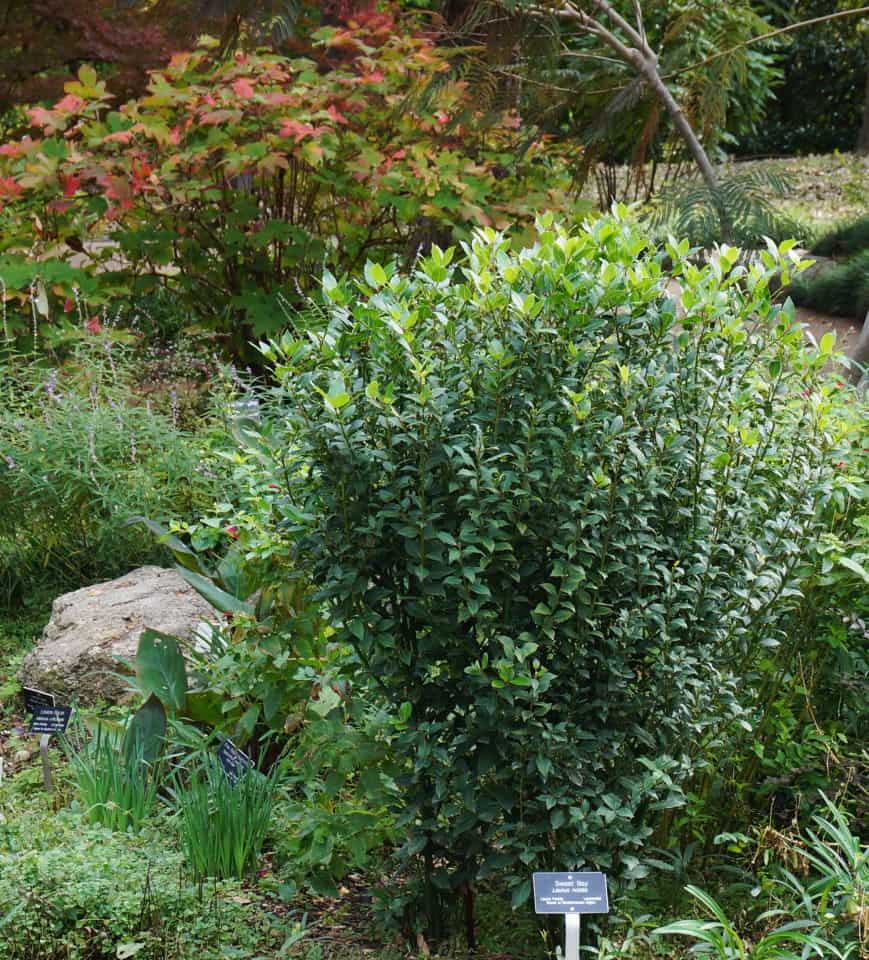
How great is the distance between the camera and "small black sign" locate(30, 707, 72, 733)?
3.54 meters

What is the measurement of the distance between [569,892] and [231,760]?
1.21 metres

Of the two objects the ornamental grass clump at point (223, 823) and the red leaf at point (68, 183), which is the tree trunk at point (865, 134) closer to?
the red leaf at point (68, 183)

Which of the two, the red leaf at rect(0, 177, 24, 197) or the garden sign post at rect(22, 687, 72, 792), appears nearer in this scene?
the garden sign post at rect(22, 687, 72, 792)

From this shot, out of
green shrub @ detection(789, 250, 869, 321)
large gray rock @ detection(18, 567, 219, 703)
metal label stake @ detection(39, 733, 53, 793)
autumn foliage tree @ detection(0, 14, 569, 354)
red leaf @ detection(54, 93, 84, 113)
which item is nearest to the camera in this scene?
metal label stake @ detection(39, 733, 53, 793)

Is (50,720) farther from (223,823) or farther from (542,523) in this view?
(542,523)

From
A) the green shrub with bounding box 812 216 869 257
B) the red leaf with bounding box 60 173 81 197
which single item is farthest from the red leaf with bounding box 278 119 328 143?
the green shrub with bounding box 812 216 869 257

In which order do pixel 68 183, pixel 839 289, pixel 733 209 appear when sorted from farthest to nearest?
pixel 839 289 < pixel 68 183 < pixel 733 209

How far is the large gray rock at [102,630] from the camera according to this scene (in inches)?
171

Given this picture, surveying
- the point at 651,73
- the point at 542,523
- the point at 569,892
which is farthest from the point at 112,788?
the point at 651,73

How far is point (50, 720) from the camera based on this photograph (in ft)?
11.6

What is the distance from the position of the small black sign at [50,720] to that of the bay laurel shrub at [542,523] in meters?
1.22

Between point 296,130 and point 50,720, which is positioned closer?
point 50,720

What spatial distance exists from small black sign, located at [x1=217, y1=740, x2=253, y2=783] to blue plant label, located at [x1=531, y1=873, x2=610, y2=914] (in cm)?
107

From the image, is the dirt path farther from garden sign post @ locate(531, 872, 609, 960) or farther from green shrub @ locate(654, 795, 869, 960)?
garden sign post @ locate(531, 872, 609, 960)
